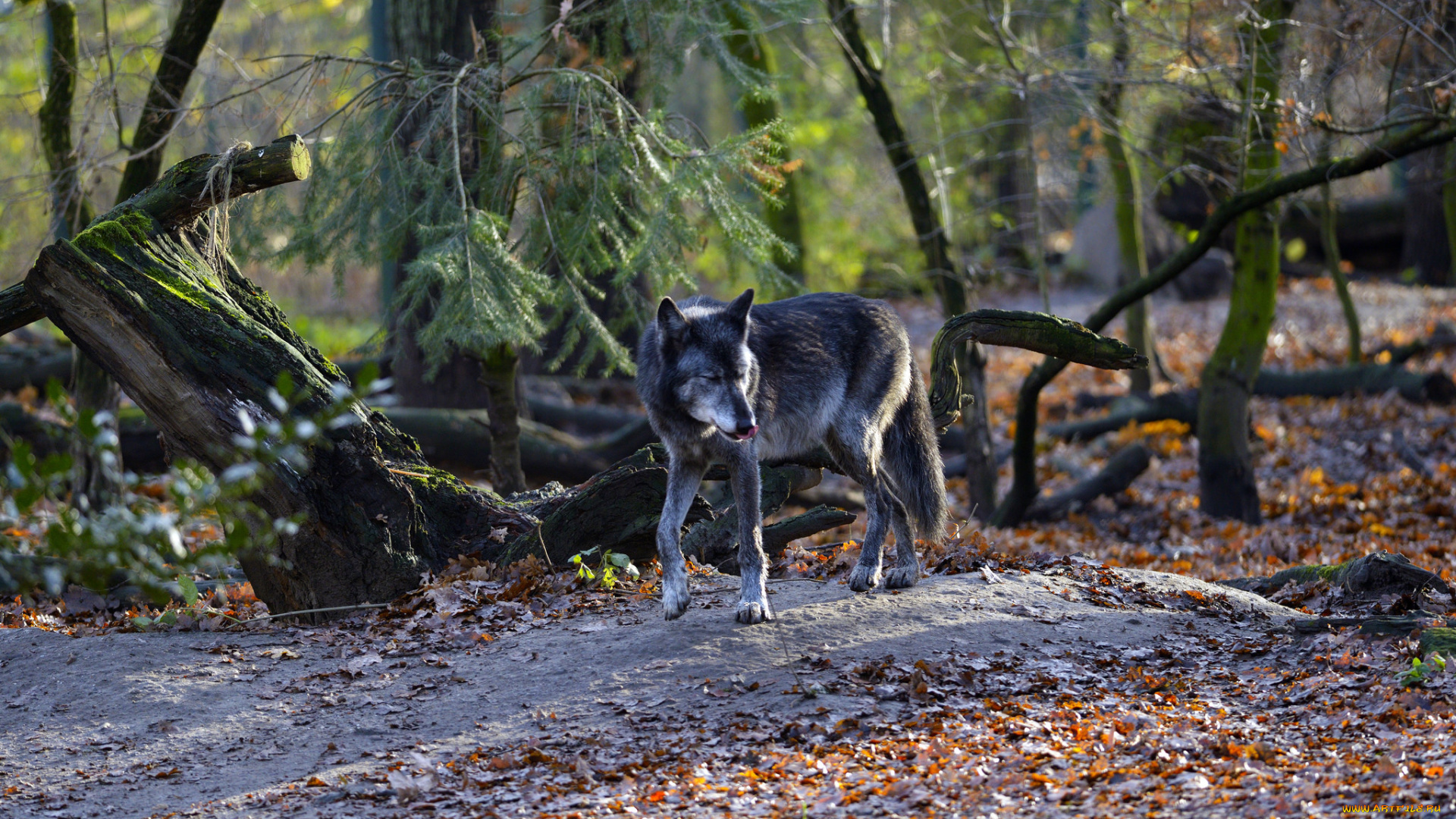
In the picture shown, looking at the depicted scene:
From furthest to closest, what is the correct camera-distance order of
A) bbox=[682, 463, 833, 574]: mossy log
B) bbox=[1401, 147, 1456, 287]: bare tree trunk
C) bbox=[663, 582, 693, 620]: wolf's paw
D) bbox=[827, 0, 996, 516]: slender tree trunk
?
bbox=[1401, 147, 1456, 287]: bare tree trunk, bbox=[827, 0, 996, 516]: slender tree trunk, bbox=[682, 463, 833, 574]: mossy log, bbox=[663, 582, 693, 620]: wolf's paw

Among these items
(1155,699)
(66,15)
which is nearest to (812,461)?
(1155,699)

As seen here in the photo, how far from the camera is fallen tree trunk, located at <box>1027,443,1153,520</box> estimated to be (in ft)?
40.8

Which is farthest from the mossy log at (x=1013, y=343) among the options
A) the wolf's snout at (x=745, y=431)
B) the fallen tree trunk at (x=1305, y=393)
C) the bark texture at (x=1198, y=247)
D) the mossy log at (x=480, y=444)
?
the fallen tree trunk at (x=1305, y=393)

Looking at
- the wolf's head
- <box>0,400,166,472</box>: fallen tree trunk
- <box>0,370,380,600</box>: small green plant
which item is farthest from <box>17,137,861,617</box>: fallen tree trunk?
<box>0,400,166,472</box>: fallen tree trunk

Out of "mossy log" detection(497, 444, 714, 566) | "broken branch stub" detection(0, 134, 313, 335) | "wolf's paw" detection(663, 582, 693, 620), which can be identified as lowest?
"wolf's paw" detection(663, 582, 693, 620)

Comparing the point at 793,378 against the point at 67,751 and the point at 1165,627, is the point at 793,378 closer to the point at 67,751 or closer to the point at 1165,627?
the point at 1165,627

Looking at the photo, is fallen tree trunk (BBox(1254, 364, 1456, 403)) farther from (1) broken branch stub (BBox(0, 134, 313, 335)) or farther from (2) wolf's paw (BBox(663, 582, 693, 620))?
(1) broken branch stub (BBox(0, 134, 313, 335))

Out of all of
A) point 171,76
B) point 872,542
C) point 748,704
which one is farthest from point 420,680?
point 171,76

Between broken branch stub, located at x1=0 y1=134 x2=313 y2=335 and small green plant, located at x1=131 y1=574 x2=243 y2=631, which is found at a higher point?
broken branch stub, located at x1=0 y1=134 x2=313 y2=335

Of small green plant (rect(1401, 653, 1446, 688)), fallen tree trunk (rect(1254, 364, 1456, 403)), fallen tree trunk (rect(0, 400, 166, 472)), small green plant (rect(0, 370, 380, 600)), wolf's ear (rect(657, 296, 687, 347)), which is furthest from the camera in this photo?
fallen tree trunk (rect(1254, 364, 1456, 403))

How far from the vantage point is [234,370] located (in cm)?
636

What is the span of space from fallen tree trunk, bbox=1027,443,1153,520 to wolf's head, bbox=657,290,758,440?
7346 millimetres

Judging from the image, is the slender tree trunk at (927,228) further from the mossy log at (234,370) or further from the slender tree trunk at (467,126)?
the mossy log at (234,370)

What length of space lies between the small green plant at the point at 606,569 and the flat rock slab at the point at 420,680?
321mm
